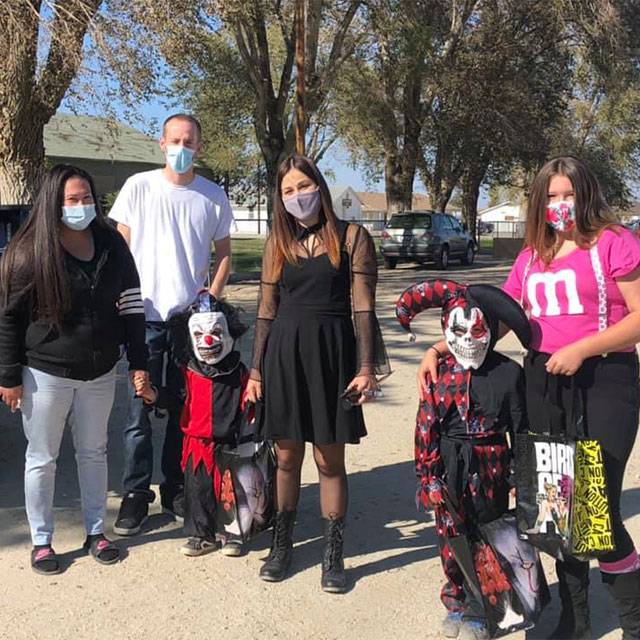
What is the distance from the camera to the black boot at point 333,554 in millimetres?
3605

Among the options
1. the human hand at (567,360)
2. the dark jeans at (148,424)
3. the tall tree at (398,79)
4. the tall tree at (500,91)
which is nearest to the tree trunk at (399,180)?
the tall tree at (398,79)

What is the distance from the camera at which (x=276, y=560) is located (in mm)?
3729

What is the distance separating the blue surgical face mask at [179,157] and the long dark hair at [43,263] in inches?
29.2

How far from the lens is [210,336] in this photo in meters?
3.82

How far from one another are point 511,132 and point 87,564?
2433 centimetres

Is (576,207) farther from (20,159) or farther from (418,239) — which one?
(418,239)

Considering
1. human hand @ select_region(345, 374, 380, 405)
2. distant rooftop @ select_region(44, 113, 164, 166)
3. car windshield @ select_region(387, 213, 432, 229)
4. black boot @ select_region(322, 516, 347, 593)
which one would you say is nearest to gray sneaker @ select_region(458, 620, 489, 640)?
black boot @ select_region(322, 516, 347, 593)

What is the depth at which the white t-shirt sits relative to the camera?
421 centimetres

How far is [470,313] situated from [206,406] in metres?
1.50

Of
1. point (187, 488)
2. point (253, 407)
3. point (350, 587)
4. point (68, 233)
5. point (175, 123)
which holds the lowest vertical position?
point (350, 587)

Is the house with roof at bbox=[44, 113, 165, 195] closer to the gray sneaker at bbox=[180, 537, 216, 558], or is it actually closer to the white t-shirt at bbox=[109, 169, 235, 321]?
the white t-shirt at bbox=[109, 169, 235, 321]

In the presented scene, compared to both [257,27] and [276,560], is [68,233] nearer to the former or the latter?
[276,560]

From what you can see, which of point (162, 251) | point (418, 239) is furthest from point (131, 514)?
point (418, 239)

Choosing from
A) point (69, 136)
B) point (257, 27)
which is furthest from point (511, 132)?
point (69, 136)
